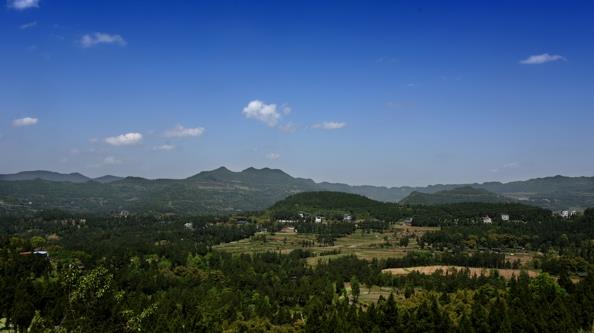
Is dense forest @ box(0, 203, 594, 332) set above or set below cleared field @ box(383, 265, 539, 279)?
above

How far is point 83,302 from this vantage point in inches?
1148

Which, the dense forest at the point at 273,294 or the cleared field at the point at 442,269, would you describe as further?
Result: the cleared field at the point at 442,269

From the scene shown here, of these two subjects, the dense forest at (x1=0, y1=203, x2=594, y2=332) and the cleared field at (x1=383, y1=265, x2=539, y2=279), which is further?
the cleared field at (x1=383, y1=265, x2=539, y2=279)

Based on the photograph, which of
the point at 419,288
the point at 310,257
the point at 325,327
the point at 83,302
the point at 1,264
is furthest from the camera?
the point at 310,257

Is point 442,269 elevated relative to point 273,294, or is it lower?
elevated

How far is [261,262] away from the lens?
15412cm

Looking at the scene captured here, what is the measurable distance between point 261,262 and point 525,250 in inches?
4159

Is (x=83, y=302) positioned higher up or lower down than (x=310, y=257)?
higher up

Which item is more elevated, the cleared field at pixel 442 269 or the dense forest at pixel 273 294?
the dense forest at pixel 273 294

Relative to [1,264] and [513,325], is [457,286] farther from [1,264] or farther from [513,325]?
[1,264]

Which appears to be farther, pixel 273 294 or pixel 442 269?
pixel 442 269

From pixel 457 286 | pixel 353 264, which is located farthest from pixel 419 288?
pixel 353 264

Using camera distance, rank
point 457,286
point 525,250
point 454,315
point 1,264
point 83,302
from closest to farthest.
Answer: point 83,302
point 454,315
point 1,264
point 457,286
point 525,250

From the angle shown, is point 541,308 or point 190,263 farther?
point 190,263
